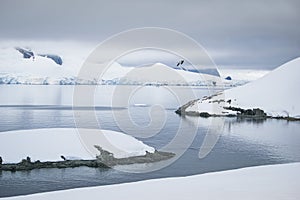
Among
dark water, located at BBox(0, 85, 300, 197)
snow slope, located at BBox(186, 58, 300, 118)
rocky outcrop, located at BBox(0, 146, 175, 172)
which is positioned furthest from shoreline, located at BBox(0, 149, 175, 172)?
snow slope, located at BBox(186, 58, 300, 118)

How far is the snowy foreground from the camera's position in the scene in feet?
40.7

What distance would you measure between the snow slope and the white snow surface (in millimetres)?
32329

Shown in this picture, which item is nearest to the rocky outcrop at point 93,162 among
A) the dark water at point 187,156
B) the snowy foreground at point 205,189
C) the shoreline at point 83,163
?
the shoreline at point 83,163

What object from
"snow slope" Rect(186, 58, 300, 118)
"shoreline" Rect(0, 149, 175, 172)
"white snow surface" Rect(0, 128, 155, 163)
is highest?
"snow slope" Rect(186, 58, 300, 118)

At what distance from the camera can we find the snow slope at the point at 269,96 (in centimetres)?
5600

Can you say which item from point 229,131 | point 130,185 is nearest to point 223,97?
point 229,131

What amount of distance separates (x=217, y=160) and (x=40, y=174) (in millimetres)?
10006

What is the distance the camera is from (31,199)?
12320 mm

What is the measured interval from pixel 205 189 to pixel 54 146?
1089cm

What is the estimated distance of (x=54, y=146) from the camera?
72.1ft

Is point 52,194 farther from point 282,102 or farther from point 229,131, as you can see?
point 282,102

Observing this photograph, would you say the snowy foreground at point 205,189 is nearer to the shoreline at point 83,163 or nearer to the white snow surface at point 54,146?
the shoreline at point 83,163

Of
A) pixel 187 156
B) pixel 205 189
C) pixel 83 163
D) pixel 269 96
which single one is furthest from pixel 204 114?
pixel 205 189

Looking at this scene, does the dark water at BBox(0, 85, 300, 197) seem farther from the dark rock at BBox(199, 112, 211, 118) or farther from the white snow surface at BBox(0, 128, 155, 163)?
the dark rock at BBox(199, 112, 211, 118)
